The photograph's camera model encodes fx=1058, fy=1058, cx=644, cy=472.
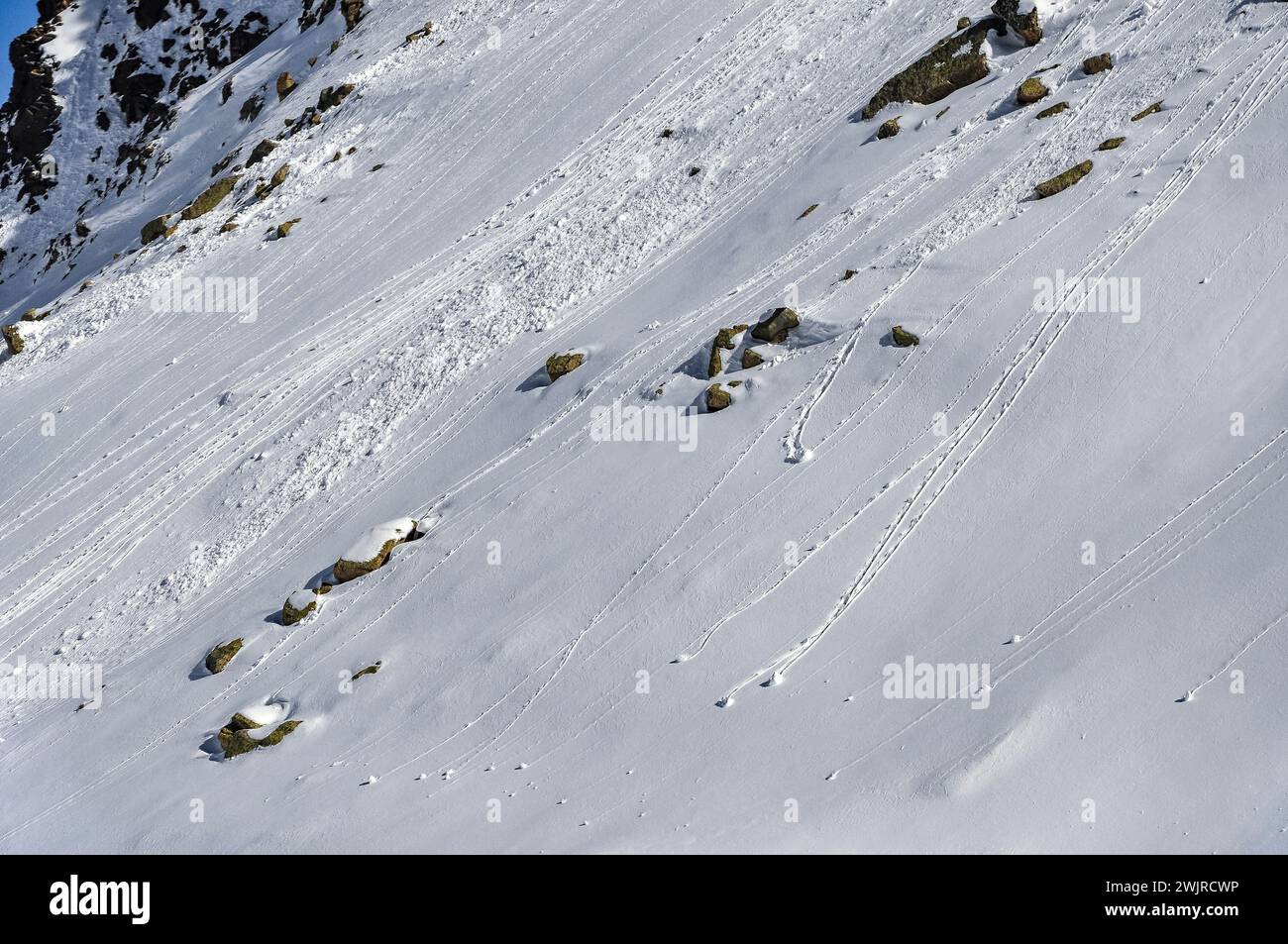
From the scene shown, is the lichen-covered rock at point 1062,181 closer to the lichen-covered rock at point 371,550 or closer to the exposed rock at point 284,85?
the lichen-covered rock at point 371,550

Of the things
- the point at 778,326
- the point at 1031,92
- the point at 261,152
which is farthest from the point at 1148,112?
the point at 261,152

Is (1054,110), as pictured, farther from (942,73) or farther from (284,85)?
(284,85)

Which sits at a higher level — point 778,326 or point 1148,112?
point 1148,112

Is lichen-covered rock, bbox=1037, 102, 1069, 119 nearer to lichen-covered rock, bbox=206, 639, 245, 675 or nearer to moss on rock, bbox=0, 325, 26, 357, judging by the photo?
lichen-covered rock, bbox=206, 639, 245, 675

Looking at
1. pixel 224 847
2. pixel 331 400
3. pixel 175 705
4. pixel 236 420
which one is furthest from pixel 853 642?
pixel 236 420
